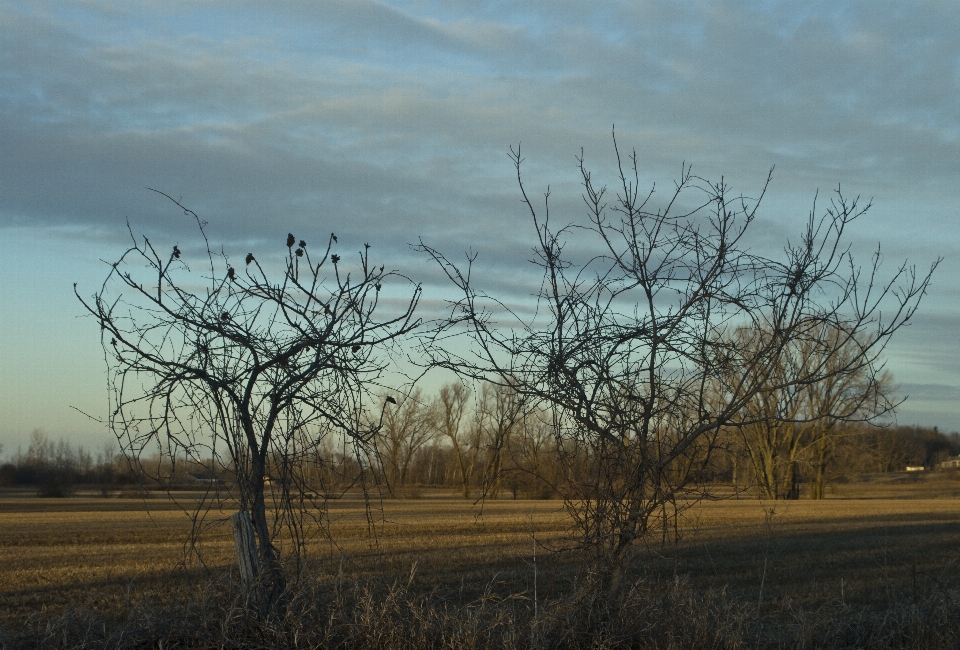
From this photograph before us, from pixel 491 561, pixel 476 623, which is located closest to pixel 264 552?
pixel 476 623

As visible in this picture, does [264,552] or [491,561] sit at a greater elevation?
[264,552]

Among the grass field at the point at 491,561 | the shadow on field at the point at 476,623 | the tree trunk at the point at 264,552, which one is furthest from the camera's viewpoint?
the grass field at the point at 491,561

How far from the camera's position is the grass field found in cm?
708

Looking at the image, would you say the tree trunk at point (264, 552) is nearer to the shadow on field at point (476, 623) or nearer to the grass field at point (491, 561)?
the shadow on field at point (476, 623)

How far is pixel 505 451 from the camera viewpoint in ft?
21.4

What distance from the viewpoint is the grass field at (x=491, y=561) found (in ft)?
23.2

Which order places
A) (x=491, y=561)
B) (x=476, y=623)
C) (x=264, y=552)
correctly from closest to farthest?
(x=476, y=623) → (x=264, y=552) → (x=491, y=561)

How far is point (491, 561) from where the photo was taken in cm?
1606

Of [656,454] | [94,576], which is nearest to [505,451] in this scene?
[656,454]

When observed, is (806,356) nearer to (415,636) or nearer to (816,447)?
(415,636)

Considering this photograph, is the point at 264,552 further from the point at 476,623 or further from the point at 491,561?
the point at 491,561

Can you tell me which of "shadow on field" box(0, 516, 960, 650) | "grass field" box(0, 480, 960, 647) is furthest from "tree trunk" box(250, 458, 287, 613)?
"grass field" box(0, 480, 960, 647)

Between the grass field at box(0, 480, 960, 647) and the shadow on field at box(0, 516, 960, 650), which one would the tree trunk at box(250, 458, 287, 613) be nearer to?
the shadow on field at box(0, 516, 960, 650)

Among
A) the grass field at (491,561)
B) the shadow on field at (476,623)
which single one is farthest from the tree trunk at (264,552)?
the grass field at (491,561)
